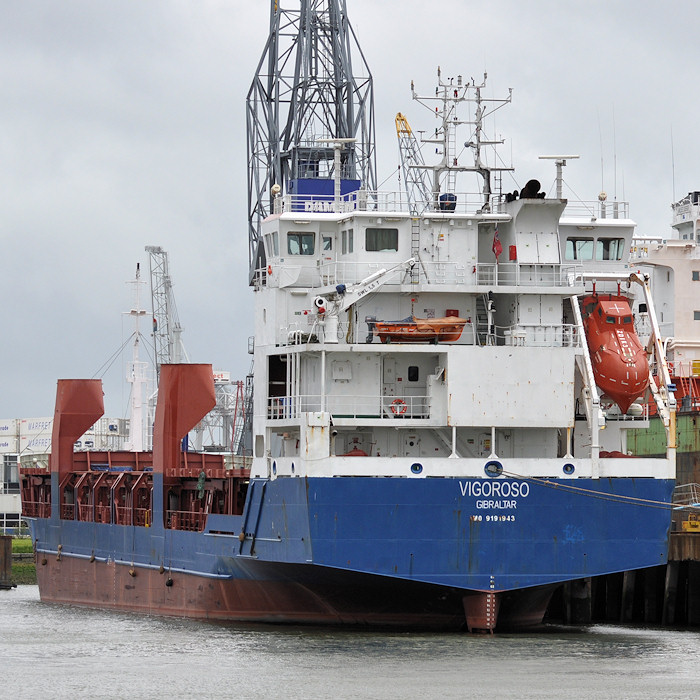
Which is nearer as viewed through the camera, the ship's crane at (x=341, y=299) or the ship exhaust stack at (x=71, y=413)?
the ship's crane at (x=341, y=299)

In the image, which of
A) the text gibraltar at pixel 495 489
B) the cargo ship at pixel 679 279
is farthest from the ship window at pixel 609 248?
the cargo ship at pixel 679 279

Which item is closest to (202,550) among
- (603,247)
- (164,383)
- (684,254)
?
(164,383)

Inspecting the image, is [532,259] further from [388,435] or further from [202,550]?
[202,550]

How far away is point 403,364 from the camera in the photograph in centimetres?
Answer: 3791

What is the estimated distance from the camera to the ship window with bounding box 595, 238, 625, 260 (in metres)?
40.3

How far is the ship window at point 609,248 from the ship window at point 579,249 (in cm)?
19

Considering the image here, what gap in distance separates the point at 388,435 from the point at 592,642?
20.3 feet

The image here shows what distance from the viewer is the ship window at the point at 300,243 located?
40062mm

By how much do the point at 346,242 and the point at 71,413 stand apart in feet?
51.8

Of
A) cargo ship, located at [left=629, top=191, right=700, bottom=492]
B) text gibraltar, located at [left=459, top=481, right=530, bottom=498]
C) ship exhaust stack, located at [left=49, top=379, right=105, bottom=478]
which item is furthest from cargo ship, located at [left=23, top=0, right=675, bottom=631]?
cargo ship, located at [left=629, top=191, right=700, bottom=492]

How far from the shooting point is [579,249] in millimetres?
40250

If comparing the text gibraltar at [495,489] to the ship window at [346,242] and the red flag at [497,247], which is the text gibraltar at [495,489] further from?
the ship window at [346,242]

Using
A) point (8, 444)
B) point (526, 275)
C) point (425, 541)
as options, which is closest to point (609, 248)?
point (526, 275)

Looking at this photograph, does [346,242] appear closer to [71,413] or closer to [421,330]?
[421,330]
